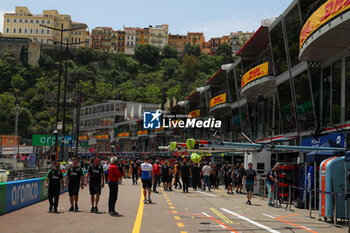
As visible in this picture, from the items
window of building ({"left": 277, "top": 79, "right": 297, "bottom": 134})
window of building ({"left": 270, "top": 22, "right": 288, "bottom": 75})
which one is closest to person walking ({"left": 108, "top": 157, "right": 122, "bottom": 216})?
window of building ({"left": 277, "top": 79, "right": 297, "bottom": 134})

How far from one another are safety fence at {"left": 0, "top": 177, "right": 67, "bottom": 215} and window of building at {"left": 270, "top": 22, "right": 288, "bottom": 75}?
16.4m

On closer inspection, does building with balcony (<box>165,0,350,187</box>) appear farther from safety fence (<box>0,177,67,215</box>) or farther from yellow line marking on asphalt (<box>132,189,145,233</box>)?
safety fence (<box>0,177,67,215</box>)

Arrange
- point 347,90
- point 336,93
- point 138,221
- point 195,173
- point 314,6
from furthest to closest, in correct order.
Answer: point 195,173, point 336,93, point 314,6, point 347,90, point 138,221

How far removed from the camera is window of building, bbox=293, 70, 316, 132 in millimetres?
25797

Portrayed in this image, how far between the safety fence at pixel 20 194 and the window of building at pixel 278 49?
16.4 m

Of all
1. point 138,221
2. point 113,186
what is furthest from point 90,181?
point 138,221

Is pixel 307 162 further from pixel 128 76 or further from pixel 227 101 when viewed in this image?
pixel 128 76

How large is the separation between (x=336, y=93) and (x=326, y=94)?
1.21 m

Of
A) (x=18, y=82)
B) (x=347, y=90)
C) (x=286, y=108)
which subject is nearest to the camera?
(x=347, y=90)

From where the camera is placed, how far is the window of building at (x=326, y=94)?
2345 centimetres

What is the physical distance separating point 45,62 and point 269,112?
160426 mm

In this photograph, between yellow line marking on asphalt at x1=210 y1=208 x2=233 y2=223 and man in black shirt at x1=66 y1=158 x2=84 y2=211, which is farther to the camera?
man in black shirt at x1=66 y1=158 x2=84 y2=211

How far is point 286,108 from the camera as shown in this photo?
3003 cm

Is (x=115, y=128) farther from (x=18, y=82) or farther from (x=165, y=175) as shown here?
(x=165, y=175)
